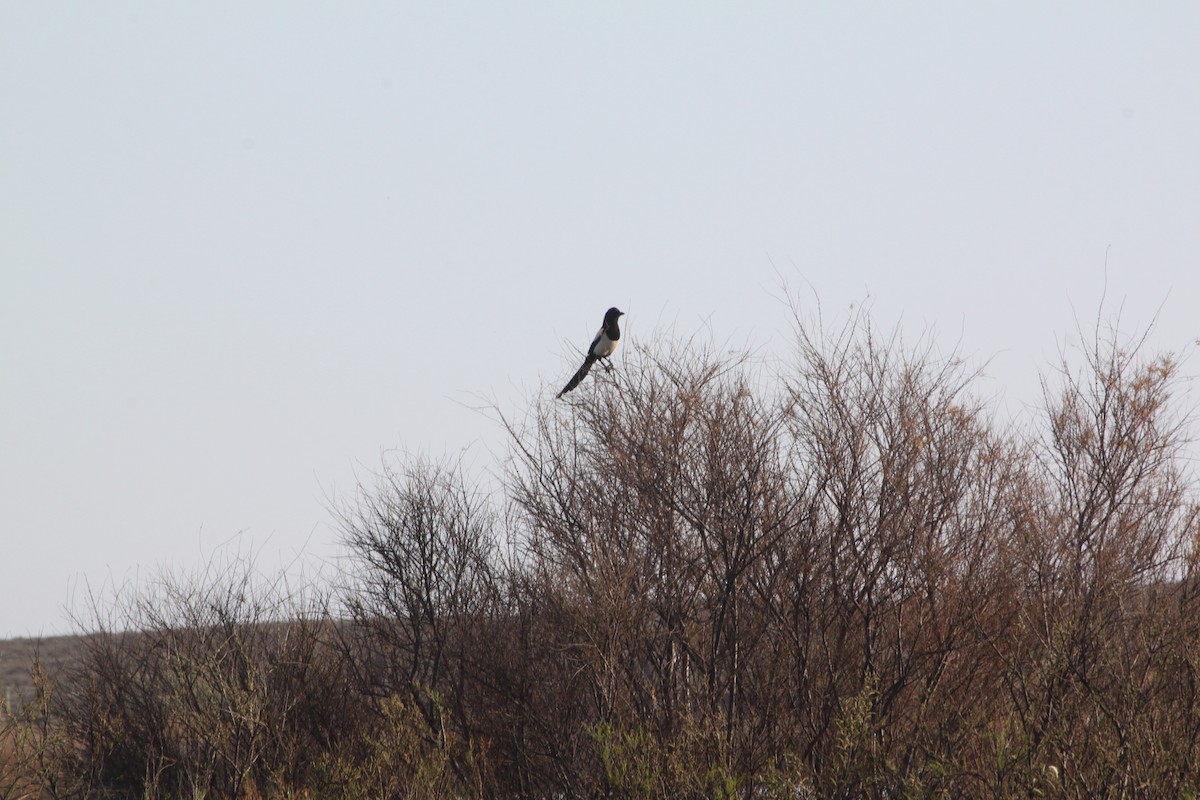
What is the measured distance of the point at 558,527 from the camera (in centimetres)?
1789

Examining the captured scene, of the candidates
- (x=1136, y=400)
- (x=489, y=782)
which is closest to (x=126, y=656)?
(x=489, y=782)

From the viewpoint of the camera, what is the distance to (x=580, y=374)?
50.3 ft

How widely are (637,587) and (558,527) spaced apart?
300 cm

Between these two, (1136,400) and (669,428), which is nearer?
A: (669,428)

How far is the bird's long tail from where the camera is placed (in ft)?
49.9

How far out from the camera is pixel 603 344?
15.2 m

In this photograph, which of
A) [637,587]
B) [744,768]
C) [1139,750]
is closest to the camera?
[1139,750]

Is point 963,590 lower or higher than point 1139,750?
higher

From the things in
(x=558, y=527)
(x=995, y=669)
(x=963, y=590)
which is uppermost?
(x=558, y=527)

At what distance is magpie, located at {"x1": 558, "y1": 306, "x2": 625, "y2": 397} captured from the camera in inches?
599

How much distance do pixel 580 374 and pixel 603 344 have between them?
1.55ft

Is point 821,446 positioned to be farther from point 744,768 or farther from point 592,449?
point 744,768

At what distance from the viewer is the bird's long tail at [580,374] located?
49.9ft

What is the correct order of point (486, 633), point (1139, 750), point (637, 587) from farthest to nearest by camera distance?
point (486, 633) → point (637, 587) → point (1139, 750)
